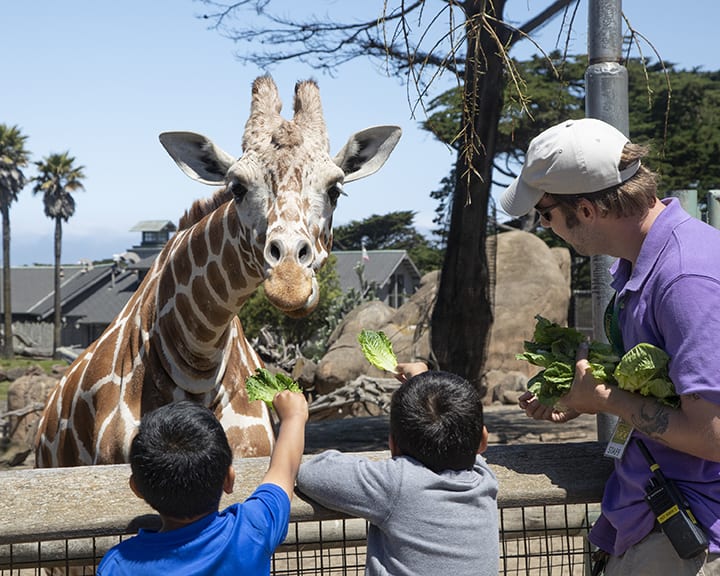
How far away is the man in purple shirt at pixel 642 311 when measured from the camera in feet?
6.68

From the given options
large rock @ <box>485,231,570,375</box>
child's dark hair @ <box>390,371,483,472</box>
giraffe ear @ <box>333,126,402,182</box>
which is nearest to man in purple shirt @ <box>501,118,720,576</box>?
child's dark hair @ <box>390,371,483,472</box>

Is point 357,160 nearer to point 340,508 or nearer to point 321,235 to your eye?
point 321,235

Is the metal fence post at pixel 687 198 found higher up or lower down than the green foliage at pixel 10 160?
lower down

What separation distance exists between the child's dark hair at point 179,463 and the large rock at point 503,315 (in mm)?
14906

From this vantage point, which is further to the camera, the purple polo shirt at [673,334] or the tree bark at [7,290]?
the tree bark at [7,290]

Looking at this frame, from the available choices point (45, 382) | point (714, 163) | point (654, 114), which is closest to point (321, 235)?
point (45, 382)

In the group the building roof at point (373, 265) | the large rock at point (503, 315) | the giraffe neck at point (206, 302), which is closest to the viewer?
the giraffe neck at point (206, 302)

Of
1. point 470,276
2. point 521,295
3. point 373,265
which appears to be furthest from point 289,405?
point 373,265

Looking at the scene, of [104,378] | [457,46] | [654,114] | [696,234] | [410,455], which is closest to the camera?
[696,234]

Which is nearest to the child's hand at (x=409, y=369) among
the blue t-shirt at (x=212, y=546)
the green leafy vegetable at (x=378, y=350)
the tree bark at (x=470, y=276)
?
the green leafy vegetable at (x=378, y=350)

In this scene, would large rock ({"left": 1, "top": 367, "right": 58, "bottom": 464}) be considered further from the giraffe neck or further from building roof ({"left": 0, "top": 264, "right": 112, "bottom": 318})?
building roof ({"left": 0, "top": 264, "right": 112, "bottom": 318})

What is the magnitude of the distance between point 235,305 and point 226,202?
1.94 ft

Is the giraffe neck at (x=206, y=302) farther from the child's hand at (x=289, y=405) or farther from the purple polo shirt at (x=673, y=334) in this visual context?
the purple polo shirt at (x=673, y=334)

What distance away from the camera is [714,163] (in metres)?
29.5
